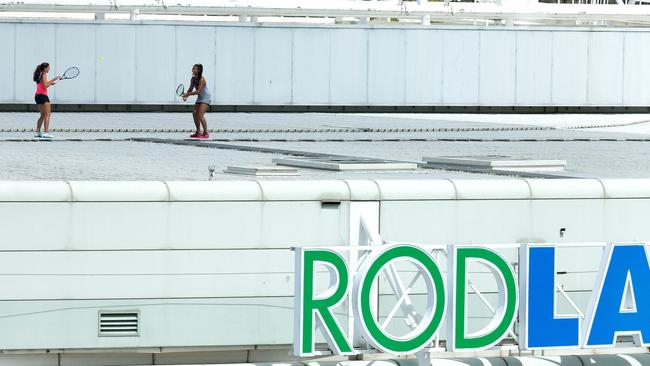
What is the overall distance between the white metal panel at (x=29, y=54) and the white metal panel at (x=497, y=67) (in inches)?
488

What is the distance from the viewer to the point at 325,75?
141ft

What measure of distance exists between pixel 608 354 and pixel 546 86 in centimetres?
2880

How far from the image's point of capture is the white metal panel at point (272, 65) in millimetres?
42344

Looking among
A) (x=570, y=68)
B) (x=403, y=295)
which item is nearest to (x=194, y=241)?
(x=403, y=295)

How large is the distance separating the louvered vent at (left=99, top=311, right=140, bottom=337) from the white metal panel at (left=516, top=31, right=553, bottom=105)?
30.3 meters

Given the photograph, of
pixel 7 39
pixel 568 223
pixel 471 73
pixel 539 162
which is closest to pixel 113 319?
pixel 568 223

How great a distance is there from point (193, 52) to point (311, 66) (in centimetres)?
340

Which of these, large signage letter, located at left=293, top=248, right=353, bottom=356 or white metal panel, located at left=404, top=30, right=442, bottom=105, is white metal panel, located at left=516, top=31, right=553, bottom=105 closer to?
white metal panel, located at left=404, top=30, right=442, bottom=105

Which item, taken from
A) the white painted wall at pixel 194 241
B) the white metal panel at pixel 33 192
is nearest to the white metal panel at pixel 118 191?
the white painted wall at pixel 194 241

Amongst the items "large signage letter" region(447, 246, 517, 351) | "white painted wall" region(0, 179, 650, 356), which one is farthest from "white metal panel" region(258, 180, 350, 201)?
"large signage letter" region(447, 246, 517, 351)

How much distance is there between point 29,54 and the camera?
4091cm

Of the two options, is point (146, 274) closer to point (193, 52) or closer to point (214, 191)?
point (214, 191)

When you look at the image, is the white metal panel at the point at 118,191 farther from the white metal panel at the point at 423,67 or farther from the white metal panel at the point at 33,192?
the white metal panel at the point at 423,67

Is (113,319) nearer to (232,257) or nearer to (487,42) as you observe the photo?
(232,257)
